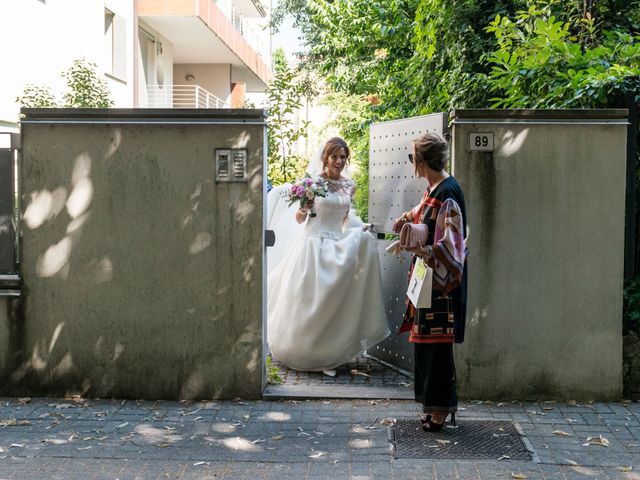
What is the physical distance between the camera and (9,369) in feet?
21.9

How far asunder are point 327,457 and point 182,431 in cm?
116

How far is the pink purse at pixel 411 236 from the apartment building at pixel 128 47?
970 cm

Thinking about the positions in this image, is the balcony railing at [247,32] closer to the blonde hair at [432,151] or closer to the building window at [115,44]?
the building window at [115,44]

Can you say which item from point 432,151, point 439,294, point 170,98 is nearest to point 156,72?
point 170,98

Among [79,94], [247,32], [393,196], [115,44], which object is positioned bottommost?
[393,196]

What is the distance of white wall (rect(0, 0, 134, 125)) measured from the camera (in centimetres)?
1349

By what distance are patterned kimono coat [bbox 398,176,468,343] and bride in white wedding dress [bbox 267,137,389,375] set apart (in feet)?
5.88

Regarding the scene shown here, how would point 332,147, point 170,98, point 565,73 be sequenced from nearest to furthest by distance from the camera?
point 565,73 → point 332,147 → point 170,98

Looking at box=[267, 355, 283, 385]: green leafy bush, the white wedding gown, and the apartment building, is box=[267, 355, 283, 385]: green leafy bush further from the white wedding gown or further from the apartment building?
the apartment building

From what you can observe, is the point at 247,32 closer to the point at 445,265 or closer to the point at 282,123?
the point at 282,123

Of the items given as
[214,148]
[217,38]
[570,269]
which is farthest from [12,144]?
[217,38]

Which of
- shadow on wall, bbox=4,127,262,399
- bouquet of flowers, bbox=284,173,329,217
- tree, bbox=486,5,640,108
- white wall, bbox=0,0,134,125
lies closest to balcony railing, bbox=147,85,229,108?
white wall, bbox=0,0,134,125

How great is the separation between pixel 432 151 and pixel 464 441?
1.95 meters

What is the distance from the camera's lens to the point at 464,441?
5.51m
